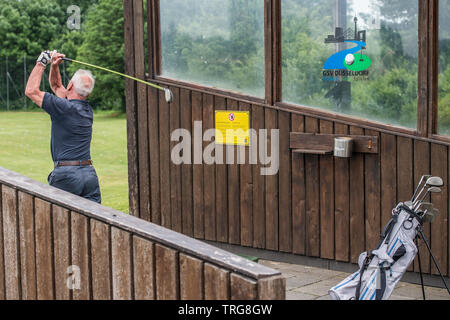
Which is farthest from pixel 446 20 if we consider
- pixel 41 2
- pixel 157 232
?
pixel 41 2

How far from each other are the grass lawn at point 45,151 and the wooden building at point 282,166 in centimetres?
345

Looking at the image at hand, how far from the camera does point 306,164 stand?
276 inches

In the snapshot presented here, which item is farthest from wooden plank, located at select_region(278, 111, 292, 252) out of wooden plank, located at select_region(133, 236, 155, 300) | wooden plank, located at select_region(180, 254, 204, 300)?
wooden plank, located at select_region(180, 254, 204, 300)

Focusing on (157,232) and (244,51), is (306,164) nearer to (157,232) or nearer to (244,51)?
(244,51)

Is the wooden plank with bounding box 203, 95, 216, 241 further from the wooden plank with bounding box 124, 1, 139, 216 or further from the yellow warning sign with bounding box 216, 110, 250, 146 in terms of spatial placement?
the wooden plank with bounding box 124, 1, 139, 216

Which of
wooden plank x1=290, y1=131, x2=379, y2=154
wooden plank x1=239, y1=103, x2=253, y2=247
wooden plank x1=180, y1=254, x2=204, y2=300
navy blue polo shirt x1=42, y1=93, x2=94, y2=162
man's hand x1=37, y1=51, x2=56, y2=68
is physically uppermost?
man's hand x1=37, y1=51, x2=56, y2=68

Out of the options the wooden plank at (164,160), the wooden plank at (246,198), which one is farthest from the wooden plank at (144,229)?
the wooden plank at (164,160)

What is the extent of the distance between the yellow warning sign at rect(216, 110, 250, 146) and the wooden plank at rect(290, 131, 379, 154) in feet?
1.91

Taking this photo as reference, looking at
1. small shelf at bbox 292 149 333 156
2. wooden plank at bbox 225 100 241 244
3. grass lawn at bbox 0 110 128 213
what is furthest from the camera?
grass lawn at bbox 0 110 128 213

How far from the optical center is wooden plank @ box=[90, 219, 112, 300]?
10.5 ft

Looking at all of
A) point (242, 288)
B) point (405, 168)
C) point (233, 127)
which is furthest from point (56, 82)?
point (242, 288)

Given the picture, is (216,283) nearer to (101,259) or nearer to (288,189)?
(101,259)

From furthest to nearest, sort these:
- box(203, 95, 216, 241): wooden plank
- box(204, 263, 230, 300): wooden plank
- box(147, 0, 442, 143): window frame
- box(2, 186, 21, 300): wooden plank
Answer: box(203, 95, 216, 241): wooden plank < box(147, 0, 442, 143): window frame < box(2, 186, 21, 300): wooden plank < box(204, 263, 230, 300): wooden plank

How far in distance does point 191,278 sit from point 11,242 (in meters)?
1.15
